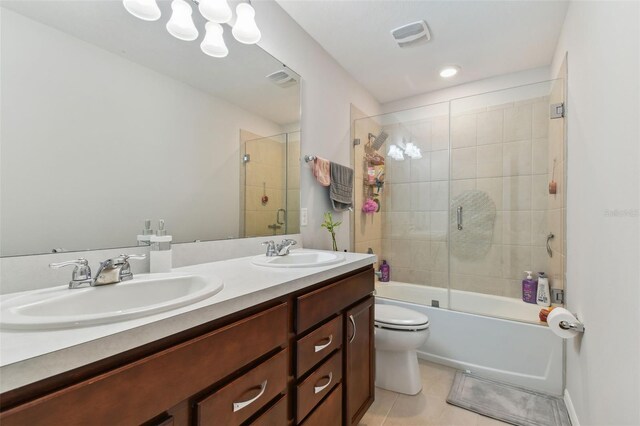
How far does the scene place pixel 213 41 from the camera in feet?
4.40

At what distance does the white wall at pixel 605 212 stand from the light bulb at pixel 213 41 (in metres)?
1.51

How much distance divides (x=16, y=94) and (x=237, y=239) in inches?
36.2

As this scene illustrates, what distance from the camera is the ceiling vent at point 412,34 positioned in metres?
1.94

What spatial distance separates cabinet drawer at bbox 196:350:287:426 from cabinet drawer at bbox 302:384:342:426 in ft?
0.83

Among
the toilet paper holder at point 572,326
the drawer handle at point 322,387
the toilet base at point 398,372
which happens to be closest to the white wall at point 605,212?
the toilet paper holder at point 572,326

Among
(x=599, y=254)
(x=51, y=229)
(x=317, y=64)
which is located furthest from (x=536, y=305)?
(x=51, y=229)

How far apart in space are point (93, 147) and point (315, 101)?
4.83 feet

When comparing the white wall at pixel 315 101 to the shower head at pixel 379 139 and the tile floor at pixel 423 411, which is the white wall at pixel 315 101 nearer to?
the shower head at pixel 379 139

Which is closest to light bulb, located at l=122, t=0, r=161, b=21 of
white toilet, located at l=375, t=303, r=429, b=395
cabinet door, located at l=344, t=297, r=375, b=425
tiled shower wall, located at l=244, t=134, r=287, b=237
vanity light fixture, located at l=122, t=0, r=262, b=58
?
vanity light fixture, located at l=122, t=0, r=262, b=58

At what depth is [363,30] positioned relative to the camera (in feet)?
6.56

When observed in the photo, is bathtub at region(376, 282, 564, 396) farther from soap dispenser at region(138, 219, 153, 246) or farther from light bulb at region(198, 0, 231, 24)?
light bulb at region(198, 0, 231, 24)

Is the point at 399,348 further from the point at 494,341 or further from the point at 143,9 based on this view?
the point at 143,9

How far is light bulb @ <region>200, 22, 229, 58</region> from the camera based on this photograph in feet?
4.35

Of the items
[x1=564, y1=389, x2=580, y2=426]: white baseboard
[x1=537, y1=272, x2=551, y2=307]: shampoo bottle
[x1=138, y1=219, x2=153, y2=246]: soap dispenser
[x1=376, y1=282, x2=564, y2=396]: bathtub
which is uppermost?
[x1=138, y1=219, x2=153, y2=246]: soap dispenser
